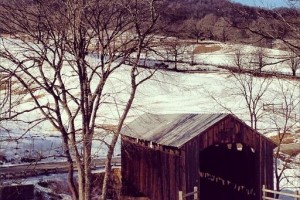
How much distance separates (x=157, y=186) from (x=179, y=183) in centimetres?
174

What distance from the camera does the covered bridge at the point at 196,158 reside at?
19141 millimetres

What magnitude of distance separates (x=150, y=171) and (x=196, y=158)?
2.99 meters

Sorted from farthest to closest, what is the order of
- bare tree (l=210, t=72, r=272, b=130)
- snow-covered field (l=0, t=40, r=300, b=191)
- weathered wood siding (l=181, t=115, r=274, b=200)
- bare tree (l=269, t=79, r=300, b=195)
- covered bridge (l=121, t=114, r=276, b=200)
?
snow-covered field (l=0, t=40, r=300, b=191)
bare tree (l=210, t=72, r=272, b=130)
bare tree (l=269, t=79, r=300, b=195)
covered bridge (l=121, t=114, r=276, b=200)
weathered wood siding (l=181, t=115, r=274, b=200)

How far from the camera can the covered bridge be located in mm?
19141

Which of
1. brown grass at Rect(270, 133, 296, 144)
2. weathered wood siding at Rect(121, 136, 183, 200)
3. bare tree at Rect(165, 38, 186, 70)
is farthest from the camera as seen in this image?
brown grass at Rect(270, 133, 296, 144)

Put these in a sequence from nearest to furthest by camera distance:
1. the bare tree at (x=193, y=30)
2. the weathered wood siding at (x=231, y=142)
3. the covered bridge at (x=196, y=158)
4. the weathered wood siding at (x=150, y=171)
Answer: the weathered wood siding at (x=231, y=142) → the covered bridge at (x=196, y=158) → the weathered wood siding at (x=150, y=171) → the bare tree at (x=193, y=30)

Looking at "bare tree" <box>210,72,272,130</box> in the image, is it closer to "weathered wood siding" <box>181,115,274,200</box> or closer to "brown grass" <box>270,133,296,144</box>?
"brown grass" <box>270,133,296,144</box>

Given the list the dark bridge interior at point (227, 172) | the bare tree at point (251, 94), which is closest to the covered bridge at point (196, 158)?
the dark bridge interior at point (227, 172)

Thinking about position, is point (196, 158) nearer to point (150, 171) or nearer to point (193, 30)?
point (150, 171)

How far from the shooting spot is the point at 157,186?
68.1 ft

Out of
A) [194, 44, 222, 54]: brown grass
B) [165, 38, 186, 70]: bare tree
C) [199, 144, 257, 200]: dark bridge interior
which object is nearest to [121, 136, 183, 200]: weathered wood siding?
[199, 144, 257, 200]: dark bridge interior

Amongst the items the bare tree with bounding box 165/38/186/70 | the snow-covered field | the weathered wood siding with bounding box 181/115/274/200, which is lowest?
the weathered wood siding with bounding box 181/115/274/200

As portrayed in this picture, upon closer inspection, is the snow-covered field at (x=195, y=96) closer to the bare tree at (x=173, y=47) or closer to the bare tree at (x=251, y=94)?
the bare tree at (x=251, y=94)

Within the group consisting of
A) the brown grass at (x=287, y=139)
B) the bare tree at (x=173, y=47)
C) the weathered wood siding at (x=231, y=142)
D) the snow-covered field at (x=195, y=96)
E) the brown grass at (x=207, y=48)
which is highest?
the brown grass at (x=207, y=48)
